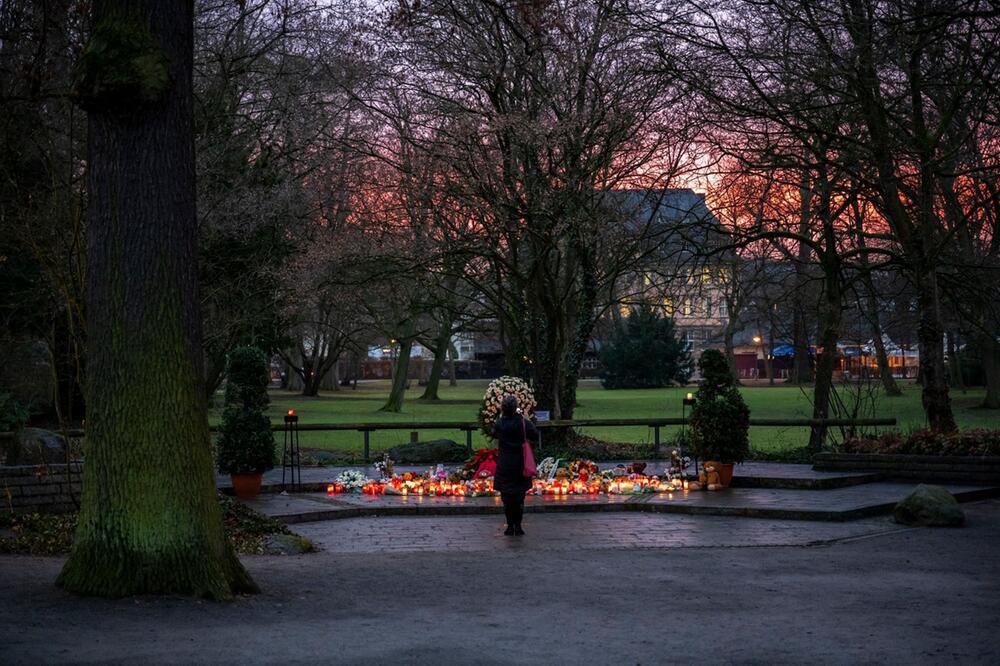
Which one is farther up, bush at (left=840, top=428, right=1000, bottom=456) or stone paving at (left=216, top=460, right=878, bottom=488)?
bush at (left=840, top=428, right=1000, bottom=456)

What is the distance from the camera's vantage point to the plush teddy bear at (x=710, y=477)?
17.3 meters

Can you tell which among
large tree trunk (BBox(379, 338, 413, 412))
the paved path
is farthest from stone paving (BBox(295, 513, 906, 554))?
large tree trunk (BBox(379, 338, 413, 412))

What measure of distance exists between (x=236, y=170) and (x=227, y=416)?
11152mm

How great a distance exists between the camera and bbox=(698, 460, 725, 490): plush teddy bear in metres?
17.3

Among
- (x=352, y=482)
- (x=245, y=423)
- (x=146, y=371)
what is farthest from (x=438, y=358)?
(x=146, y=371)

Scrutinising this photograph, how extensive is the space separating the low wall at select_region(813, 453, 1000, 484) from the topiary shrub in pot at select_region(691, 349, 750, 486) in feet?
8.37

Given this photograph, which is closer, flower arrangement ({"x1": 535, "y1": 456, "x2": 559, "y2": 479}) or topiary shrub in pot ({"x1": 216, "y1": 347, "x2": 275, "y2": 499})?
topiary shrub in pot ({"x1": 216, "y1": 347, "x2": 275, "y2": 499})

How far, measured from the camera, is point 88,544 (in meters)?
8.35

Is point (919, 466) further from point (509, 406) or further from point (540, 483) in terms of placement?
point (509, 406)

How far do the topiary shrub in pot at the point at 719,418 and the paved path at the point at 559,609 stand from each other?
15.0 ft

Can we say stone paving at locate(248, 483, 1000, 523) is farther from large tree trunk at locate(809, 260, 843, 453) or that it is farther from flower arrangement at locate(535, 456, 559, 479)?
large tree trunk at locate(809, 260, 843, 453)

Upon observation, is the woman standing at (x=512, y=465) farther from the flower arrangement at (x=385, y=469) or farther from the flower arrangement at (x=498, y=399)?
the flower arrangement at (x=498, y=399)

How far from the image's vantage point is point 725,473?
57.8ft

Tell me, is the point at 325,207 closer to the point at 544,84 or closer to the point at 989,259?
the point at 544,84
